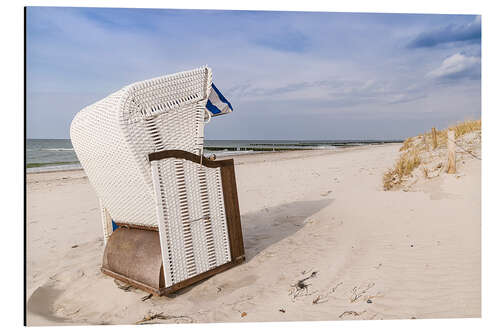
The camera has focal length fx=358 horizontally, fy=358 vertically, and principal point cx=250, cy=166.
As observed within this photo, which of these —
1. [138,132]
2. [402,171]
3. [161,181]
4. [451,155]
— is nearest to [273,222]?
[161,181]

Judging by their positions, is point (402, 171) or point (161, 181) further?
point (402, 171)

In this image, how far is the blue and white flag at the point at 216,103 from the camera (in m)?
3.61

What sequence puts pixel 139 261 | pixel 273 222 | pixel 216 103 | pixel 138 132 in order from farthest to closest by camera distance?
1. pixel 273 222
2. pixel 216 103
3. pixel 139 261
4. pixel 138 132

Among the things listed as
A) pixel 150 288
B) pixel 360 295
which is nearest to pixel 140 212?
pixel 150 288

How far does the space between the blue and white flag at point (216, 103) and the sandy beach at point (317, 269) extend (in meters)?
1.66

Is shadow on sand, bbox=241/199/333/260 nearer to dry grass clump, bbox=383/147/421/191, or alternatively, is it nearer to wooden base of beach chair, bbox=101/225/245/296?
wooden base of beach chair, bbox=101/225/245/296

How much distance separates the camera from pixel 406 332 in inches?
116

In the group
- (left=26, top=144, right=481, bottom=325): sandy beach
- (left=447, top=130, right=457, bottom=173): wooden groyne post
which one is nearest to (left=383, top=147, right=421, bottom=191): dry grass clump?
(left=447, top=130, right=457, bottom=173): wooden groyne post

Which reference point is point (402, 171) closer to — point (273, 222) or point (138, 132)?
point (273, 222)

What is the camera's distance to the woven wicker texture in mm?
3020

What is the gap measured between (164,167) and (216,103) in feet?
3.06

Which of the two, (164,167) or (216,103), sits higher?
(216,103)

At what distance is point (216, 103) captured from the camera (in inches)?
144
